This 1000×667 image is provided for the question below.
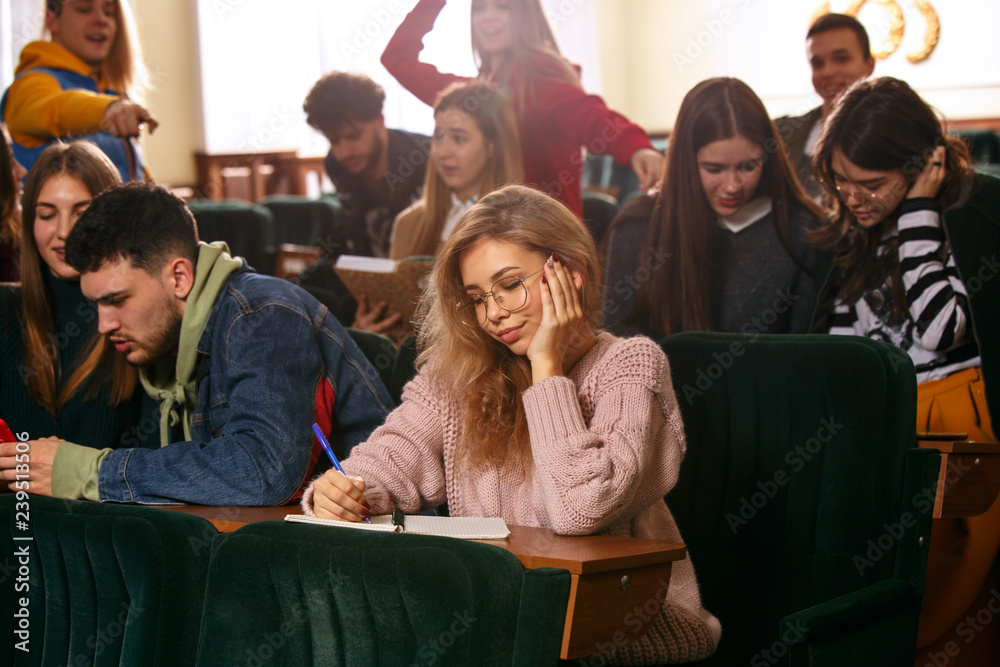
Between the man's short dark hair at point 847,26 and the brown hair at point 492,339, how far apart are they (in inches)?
55.1

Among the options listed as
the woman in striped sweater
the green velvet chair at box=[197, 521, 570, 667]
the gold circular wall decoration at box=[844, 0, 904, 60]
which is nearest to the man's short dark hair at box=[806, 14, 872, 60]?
the woman in striped sweater

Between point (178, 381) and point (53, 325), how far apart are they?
1.50 feet

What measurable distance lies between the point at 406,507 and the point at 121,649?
47 cm

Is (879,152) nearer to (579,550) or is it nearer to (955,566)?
(955,566)

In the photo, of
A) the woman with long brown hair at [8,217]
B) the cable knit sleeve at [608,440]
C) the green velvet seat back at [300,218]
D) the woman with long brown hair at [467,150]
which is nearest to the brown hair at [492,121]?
the woman with long brown hair at [467,150]

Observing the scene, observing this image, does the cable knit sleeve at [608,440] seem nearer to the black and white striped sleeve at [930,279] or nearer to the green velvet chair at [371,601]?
the green velvet chair at [371,601]

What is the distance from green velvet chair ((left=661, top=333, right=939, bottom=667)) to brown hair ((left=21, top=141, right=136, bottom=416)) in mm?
1114

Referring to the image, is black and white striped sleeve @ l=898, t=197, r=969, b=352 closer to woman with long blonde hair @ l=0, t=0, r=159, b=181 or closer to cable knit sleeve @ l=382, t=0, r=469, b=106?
cable knit sleeve @ l=382, t=0, r=469, b=106

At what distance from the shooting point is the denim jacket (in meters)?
1.58

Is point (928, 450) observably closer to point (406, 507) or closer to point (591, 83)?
point (406, 507)

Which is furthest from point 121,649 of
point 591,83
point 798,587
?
point 591,83

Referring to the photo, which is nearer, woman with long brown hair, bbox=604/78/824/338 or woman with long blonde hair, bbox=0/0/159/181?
woman with long brown hair, bbox=604/78/824/338

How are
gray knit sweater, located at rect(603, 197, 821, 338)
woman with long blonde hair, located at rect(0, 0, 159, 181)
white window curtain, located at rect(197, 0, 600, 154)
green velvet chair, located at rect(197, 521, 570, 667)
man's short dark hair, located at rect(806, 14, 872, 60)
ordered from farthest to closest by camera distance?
white window curtain, located at rect(197, 0, 600, 154)
woman with long blonde hair, located at rect(0, 0, 159, 181)
man's short dark hair, located at rect(806, 14, 872, 60)
gray knit sweater, located at rect(603, 197, 821, 338)
green velvet chair, located at rect(197, 521, 570, 667)

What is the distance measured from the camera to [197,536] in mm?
1220
